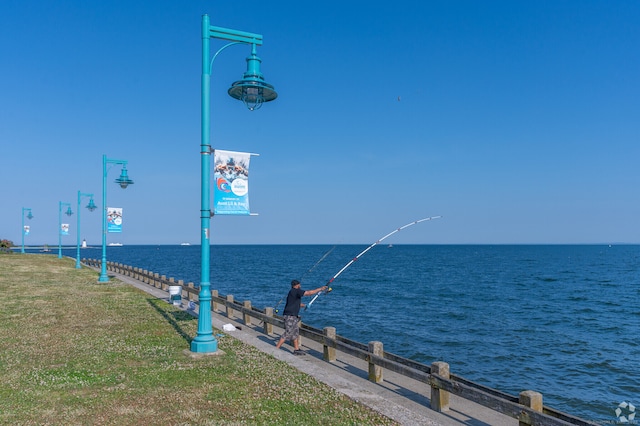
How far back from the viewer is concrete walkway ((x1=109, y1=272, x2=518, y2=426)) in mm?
7605

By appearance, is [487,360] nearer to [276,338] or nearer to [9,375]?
[276,338]

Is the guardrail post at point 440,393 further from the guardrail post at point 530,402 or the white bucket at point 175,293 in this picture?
the white bucket at point 175,293

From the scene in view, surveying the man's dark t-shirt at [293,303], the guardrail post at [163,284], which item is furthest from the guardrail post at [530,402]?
the guardrail post at [163,284]

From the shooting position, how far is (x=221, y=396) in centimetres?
797

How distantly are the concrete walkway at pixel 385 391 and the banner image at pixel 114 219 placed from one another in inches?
691

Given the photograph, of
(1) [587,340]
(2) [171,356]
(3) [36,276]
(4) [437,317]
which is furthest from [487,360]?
(3) [36,276]

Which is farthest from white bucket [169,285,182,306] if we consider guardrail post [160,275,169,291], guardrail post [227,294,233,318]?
guardrail post [160,275,169,291]

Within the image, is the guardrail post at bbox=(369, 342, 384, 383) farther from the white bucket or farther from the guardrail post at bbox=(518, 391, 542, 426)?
the white bucket

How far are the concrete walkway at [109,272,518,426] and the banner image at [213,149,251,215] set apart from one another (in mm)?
3570

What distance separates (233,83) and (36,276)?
1063 inches

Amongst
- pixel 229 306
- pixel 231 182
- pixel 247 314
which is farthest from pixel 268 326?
pixel 231 182

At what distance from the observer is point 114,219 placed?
2800cm

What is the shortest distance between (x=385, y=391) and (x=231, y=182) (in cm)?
570

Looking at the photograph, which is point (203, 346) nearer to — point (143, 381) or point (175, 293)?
point (143, 381)
